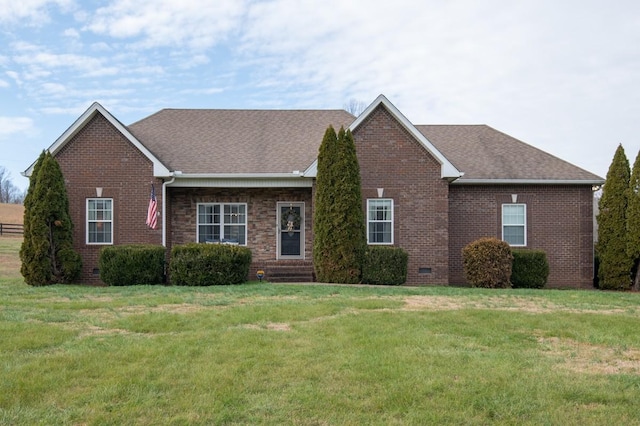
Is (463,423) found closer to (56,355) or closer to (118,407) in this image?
(118,407)

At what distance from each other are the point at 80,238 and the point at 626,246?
17.2m

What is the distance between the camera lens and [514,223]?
741 inches

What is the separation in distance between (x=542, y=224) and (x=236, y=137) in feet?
36.4

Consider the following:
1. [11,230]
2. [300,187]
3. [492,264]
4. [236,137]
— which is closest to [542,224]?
[492,264]

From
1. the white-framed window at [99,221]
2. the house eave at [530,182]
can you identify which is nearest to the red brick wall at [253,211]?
the white-framed window at [99,221]

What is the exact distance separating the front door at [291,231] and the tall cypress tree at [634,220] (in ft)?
34.4

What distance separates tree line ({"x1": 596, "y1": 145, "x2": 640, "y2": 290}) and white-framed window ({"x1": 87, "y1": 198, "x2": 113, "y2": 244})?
1580 cm

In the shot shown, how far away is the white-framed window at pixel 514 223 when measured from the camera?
18.8 meters

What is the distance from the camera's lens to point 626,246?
17.7 meters

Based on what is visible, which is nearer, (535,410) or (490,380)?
(535,410)

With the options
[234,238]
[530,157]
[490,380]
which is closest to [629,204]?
[530,157]

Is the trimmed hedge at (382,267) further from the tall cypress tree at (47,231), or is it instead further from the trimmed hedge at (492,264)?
the tall cypress tree at (47,231)

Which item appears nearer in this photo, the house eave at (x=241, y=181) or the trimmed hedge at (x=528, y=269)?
the trimmed hedge at (x=528, y=269)

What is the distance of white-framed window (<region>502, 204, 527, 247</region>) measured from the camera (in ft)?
61.8
